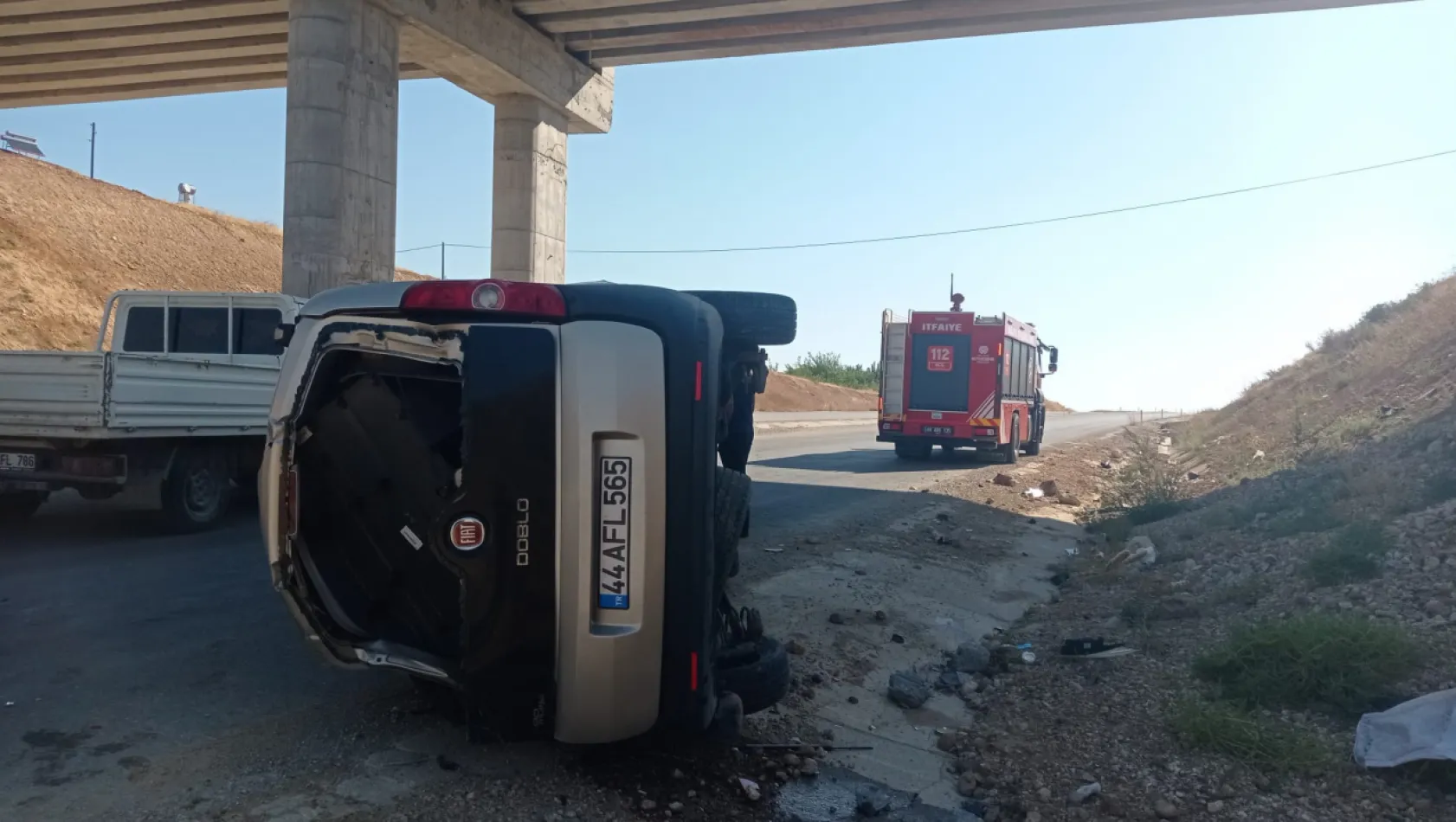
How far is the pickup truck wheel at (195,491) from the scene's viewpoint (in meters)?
9.19

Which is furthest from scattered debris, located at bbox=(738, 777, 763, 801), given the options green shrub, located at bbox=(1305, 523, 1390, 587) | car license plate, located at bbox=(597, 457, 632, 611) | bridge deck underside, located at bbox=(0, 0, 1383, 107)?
bridge deck underside, located at bbox=(0, 0, 1383, 107)

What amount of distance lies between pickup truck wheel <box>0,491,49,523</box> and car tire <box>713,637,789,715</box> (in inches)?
314

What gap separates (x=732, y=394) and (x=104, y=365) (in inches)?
244

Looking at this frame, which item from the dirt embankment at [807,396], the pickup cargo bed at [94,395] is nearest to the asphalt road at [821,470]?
the pickup cargo bed at [94,395]

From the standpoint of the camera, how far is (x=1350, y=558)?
662cm

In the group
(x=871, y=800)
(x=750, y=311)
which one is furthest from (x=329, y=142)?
(x=871, y=800)

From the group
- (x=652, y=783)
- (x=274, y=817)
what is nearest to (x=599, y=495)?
(x=652, y=783)

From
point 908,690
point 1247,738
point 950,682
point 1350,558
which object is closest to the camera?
point 1247,738

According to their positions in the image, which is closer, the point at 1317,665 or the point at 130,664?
the point at 1317,665

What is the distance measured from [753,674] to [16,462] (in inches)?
302

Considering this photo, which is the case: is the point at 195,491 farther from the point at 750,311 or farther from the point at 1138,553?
the point at 1138,553

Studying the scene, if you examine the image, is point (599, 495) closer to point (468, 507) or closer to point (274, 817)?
point (468, 507)

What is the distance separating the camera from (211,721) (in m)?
4.51

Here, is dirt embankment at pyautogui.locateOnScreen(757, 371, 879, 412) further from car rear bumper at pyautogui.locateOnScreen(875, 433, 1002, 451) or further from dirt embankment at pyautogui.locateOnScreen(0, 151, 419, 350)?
car rear bumper at pyautogui.locateOnScreen(875, 433, 1002, 451)
